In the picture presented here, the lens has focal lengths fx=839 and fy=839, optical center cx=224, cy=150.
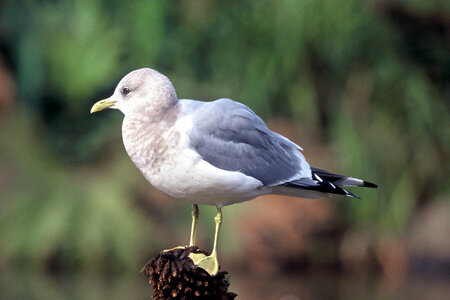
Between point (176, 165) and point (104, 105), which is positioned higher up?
point (104, 105)

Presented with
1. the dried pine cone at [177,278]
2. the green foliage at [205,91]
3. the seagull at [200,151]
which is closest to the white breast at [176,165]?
the seagull at [200,151]

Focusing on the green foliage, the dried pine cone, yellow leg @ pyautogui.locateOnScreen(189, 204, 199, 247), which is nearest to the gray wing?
yellow leg @ pyautogui.locateOnScreen(189, 204, 199, 247)

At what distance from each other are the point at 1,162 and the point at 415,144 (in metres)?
2.52

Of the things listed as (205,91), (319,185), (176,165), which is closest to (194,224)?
(176,165)

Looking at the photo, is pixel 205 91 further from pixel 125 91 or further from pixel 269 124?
pixel 125 91

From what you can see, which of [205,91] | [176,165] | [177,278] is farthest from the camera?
[205,91]

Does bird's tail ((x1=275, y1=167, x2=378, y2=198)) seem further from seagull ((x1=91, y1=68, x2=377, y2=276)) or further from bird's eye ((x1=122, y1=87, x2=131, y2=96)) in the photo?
bird's eye ((x1=122, y1=87, x2=131, y2=96))

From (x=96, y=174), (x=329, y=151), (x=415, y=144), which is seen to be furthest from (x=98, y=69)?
(x=415, y=144)

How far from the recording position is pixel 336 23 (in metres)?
5.29

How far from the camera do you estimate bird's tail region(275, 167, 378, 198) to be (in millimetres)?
1777

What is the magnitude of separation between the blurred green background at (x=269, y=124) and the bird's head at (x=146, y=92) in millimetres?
2520

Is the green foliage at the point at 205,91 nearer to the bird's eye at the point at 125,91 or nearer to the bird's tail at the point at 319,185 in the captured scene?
the bird's tail at the point at 319,185

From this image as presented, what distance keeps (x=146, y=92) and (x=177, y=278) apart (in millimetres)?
387

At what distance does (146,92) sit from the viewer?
1698mm
